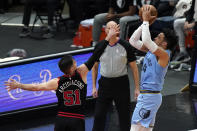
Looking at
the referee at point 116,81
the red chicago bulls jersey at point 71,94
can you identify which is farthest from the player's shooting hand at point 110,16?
the red chicago bulls jersey at point 71,94

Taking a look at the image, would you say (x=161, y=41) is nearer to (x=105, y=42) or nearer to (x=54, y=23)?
(x=105, y=42)

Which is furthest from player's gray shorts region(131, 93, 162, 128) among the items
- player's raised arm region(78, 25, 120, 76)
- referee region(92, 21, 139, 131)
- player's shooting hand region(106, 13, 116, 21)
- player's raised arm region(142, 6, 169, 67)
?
player's shooting hand region(106, 13, 116, 21)

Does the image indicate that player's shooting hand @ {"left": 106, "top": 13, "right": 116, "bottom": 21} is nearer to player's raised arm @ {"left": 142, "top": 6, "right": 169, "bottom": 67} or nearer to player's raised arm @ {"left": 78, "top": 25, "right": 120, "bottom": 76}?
player's raised arm @ {"left": 78, "top": 25, "right": 120, "bottom": 76}

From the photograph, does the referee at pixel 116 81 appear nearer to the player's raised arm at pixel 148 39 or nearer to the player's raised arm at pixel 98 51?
the player's raised arm at pixel 98 51

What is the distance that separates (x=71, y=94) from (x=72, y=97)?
36 mm

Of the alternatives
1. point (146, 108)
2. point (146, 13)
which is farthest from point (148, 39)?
point (146, 108)

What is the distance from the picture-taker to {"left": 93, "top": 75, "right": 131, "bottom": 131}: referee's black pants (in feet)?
22.1

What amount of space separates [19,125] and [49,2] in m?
6.36

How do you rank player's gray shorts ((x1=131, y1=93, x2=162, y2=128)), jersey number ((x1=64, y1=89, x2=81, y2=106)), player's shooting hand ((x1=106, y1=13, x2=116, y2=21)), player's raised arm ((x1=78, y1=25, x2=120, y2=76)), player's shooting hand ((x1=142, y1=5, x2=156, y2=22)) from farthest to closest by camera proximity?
player's shooting hand ((x1=106, y1=13, x2=116, y2=21)), player's raised arm ((x1=78, y1=25, x2=120, y2=76)), player's gray shorts ((x1=131, y1=93, x2=162, y2=128)), jersey number ((x1=64, y1=89, x2=81, y2=106)), player's shooting hand ((x1=142, y1=5, x2=156, y2=22))

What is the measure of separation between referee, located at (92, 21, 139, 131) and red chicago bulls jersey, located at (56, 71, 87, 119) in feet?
2.87

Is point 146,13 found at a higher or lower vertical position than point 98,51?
higher

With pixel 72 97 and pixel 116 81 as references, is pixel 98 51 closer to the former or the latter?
pixel 116 81

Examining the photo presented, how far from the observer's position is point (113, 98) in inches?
268

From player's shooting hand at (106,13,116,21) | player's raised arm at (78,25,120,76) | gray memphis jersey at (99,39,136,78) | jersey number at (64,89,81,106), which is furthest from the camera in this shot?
player's shooting hand at (106,13,116,21)
